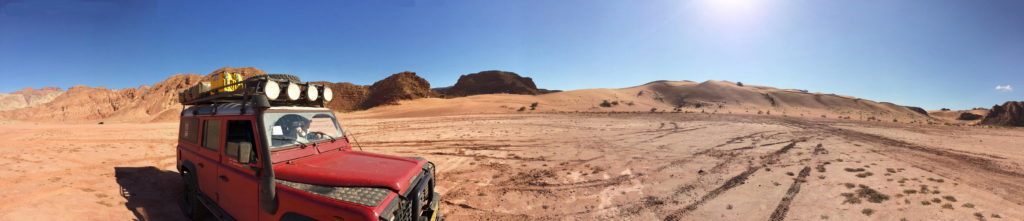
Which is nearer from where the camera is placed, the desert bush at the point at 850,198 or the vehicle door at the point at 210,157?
the vehicle door at the point at 210,157

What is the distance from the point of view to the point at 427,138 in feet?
47.7

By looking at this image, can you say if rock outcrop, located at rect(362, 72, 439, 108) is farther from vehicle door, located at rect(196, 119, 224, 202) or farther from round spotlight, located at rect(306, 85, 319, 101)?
round spotlight, located at rect(306, 85, 319, 101)

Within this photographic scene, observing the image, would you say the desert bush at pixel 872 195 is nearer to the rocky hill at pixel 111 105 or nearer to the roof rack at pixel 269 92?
the roof rack at pixel 269 92

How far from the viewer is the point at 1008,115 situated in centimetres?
3083

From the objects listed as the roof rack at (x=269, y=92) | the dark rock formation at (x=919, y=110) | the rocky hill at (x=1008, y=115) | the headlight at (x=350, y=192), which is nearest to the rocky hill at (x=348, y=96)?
the roof rack at (x=269, y=92)

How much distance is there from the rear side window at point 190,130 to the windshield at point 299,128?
203cm

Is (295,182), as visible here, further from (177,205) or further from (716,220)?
(716,220)

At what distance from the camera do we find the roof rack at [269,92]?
3.40 m

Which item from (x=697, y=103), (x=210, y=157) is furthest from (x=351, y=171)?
(x=697, y=103)

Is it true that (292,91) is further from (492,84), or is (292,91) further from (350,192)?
(492,84)

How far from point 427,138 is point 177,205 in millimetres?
9408

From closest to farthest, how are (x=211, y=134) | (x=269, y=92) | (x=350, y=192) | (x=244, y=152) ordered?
1. (x=350, y=192)
2. (x=244, y=152)
3. (x=269, y=92)
4. (x=211, y=134)

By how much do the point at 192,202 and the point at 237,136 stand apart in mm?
2279

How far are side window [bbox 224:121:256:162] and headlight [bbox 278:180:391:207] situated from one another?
0.67 meters
